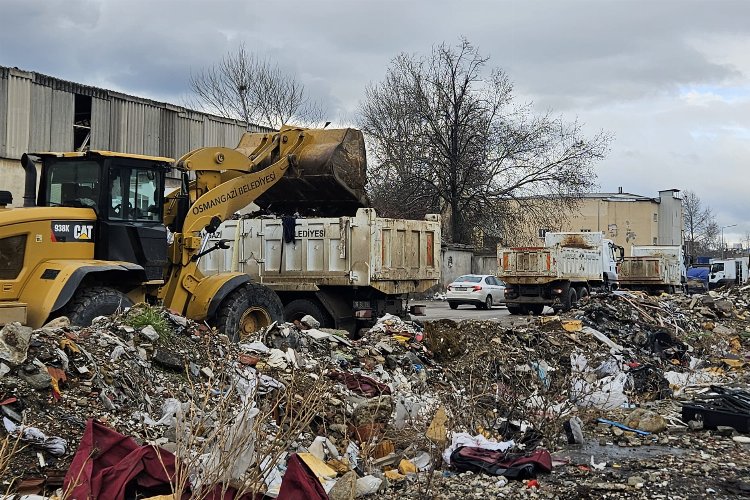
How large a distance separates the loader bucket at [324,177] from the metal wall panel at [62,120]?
432 inches

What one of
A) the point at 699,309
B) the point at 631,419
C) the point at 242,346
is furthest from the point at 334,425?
the point at 699,309

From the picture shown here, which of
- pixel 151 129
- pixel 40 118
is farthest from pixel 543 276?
pixel 40 118

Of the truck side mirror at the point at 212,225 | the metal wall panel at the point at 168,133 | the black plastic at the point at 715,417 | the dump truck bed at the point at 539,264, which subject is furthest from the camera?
the metal wall panel at the point at 168,133

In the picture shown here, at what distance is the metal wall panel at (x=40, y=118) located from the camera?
850 inches

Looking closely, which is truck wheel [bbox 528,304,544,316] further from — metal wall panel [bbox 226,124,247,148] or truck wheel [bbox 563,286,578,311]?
metal wall panel [bbox 226,124,247,148]

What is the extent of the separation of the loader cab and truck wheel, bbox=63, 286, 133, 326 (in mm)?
628

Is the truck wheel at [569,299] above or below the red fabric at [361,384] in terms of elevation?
above

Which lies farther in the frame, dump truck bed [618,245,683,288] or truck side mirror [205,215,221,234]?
dump truck bed [618,245,683,288]

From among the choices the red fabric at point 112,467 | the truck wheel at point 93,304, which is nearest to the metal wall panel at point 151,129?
the truck wheel at point 93,304

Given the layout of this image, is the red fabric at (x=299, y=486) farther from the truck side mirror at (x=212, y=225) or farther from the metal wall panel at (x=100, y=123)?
the metal wall panel at (x=100, y=123)

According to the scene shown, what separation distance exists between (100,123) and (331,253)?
1369cm

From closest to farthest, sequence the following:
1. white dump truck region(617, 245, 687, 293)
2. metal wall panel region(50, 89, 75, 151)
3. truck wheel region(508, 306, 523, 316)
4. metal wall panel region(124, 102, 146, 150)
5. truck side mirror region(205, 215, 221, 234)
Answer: truck side mirror region(205, 215, 221, 234) < metal wall panel region(50, 89, 75, 151) < truck wheel region(508, 306, 523, 316) < metal wall panel region(124, 102, 146, 150) < white dump truck region(617, 245, 687, 293)

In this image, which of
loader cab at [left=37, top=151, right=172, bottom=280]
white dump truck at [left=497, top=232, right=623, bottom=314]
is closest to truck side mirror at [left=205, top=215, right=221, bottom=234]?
loader cab at [left=37, top=151, right=172, bottom=280]

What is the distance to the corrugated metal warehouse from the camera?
20891 mm
